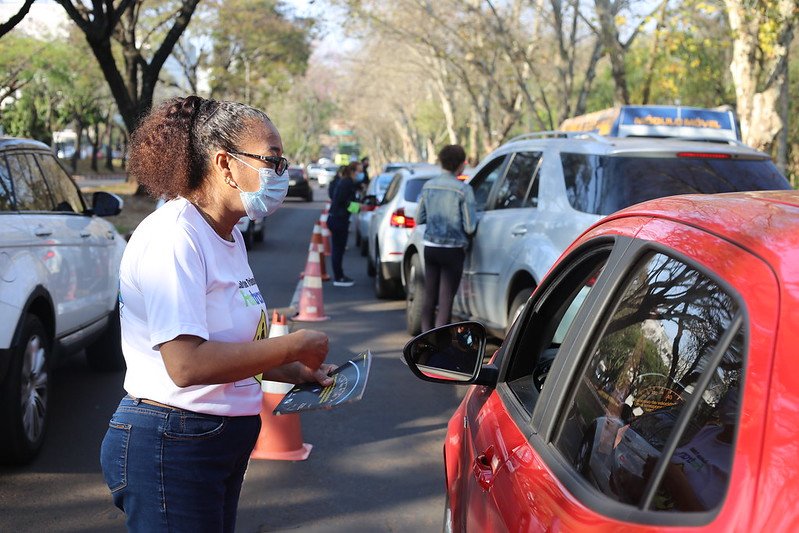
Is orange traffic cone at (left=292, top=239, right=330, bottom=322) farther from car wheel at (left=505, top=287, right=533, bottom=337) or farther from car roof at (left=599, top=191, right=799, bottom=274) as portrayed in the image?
car roof at (left=599, top=191, right=799, bottom=274)

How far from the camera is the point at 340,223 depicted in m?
13.6

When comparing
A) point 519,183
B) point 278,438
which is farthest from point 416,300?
point 278,438

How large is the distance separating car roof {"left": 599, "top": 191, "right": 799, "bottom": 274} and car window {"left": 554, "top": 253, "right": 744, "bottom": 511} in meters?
0.10

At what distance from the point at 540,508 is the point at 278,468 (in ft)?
11.8

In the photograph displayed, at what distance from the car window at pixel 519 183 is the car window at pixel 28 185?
3438 mm

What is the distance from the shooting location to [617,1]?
778 inches

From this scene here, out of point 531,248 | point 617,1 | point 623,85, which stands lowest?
point 531,248

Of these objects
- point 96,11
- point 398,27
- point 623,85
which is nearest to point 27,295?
point 96,11

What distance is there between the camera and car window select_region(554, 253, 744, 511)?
5.40 ft

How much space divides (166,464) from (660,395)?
1211 millimetres

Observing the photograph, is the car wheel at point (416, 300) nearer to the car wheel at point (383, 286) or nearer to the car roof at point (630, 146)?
the car roof at point (630, 146)

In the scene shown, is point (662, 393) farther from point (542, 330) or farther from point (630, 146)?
point (630, 146)

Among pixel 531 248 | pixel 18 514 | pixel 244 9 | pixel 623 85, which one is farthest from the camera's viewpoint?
pixel 244 9

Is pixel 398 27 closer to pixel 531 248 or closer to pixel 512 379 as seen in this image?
pixel 531 248
